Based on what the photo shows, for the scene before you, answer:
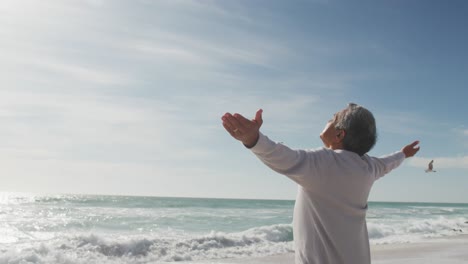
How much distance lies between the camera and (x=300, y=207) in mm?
2039

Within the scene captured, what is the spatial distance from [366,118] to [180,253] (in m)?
10.6

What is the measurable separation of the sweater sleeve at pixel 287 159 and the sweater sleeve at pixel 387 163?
0.57m

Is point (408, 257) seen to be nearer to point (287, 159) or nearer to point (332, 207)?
point (332, 207)

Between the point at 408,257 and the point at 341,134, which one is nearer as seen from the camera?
the point at 341,134

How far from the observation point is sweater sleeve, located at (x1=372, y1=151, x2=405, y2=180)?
2.31 m

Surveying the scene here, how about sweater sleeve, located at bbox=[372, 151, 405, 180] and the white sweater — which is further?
sweater sleeve, located at bbox=[372, 151, 405, 180]

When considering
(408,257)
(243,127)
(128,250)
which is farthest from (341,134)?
(128,250)

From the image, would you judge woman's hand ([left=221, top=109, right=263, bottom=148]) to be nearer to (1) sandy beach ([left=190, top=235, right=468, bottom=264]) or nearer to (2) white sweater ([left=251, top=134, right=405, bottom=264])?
(2) white sweater ([left=251, top=134, right=405, bottom=264])

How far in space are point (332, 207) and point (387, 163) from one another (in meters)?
0.67

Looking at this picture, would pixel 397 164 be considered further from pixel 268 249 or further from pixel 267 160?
pixel 268 249

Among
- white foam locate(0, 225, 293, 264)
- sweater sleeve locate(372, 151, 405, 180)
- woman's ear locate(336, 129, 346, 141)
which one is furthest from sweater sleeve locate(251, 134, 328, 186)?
white foam locate(0, 225, 293, 264)

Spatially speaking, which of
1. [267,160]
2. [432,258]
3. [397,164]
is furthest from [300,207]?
[432,258]

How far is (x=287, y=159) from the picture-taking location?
1724 mm

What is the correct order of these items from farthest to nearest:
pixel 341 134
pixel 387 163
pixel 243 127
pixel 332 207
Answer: pixel 387 163 → pixel 341 134 → pixel 332 207 → pixel 243 127
